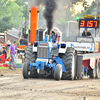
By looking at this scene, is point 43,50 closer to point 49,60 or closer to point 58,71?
point 49,60

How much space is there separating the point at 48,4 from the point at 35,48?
2.90m

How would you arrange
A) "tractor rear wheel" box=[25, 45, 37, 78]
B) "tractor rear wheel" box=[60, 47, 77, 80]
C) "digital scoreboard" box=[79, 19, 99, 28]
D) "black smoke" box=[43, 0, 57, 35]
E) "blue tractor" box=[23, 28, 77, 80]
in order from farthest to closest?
1. "digital scoreboard" box=[79, 19, 99, 28]
2. "black smoke" box=[43, 0, 57, 35]
3. "tractor rear wheel" box=[25, 45, 37, 78]
4. "tractor rear wheel" box=[60, 47, 77, 80]
5. "blue tractor" box=[23, 28, 77, 80]

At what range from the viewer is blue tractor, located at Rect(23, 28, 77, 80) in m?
12.4

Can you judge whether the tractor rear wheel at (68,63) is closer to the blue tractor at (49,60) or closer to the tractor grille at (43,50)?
the blue tractor at (49,60)

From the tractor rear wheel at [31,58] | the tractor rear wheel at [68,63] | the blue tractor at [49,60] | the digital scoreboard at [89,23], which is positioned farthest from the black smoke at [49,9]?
the digital scoreboard at [89,23]

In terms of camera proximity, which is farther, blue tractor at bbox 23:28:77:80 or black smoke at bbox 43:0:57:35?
black smoke at bbox 43:0:57:35

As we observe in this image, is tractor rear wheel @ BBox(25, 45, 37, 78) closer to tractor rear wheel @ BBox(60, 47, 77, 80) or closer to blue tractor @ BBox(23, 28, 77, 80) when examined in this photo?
blue tractor @ BBox(23, 28, 77, 80)

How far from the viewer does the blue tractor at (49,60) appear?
40.5ft

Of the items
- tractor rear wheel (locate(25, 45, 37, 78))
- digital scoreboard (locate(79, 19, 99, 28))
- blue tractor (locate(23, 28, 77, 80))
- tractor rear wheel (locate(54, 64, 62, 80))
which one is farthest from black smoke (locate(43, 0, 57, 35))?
digital scoreboard (locate(79, 19, 99, 28))

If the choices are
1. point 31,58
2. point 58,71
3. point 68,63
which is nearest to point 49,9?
point 31,58

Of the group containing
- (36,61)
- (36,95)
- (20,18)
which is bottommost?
(36,95)

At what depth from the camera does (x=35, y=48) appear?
12.8 metres

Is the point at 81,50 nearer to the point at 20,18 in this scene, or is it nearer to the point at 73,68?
the point at 73,68

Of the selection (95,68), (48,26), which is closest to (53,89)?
(48,26)
